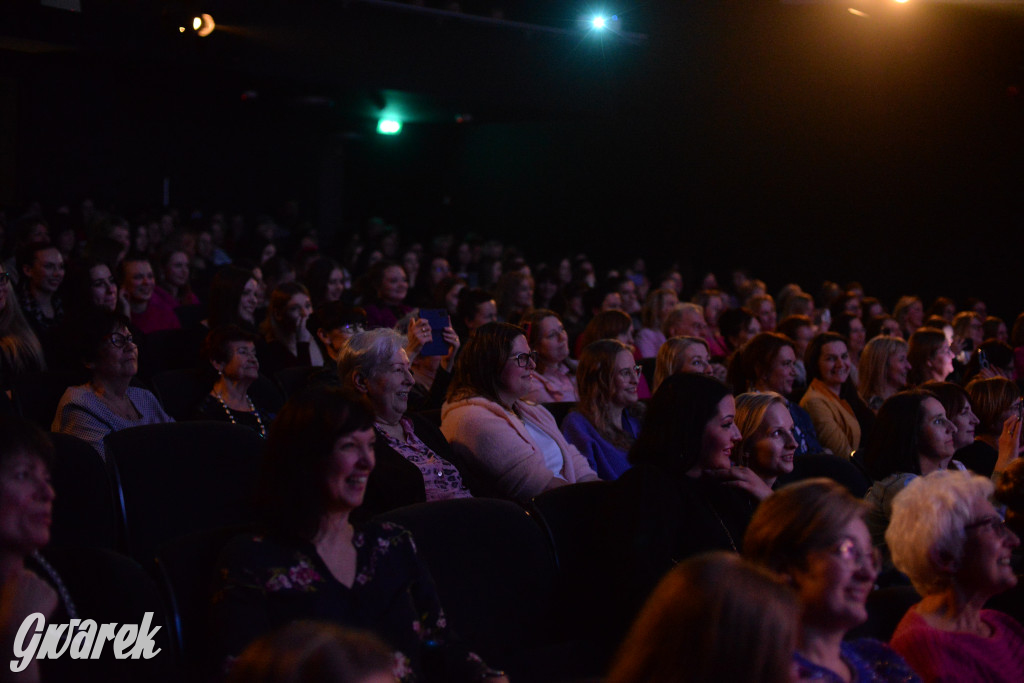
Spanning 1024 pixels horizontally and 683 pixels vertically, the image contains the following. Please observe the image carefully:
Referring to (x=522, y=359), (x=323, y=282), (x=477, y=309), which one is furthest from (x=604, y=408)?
(x=323, y=282)

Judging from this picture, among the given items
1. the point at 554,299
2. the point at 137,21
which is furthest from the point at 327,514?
the point at 137,21

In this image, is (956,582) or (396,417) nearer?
(956,582)

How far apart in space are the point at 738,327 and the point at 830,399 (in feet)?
3.99

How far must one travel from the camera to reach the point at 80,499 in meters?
2.33

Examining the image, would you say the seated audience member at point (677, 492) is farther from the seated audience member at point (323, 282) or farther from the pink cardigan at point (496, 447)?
the seated audience member at point (323, 282)

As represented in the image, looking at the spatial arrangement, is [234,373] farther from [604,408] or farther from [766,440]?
[766,440]

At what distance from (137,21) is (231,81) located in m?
2.73

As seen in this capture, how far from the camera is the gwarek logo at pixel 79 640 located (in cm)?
145

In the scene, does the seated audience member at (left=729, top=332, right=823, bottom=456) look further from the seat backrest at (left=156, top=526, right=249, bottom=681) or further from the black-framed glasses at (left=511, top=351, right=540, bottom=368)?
the seat backrest at (left=156, top=526, right=249, bottom=681)

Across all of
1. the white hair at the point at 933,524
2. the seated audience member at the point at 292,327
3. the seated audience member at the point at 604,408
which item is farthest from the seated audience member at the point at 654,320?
the white hair at the point at 933,524

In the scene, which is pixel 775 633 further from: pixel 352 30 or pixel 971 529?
pixel 352 30

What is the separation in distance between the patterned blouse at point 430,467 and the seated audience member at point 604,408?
705mm

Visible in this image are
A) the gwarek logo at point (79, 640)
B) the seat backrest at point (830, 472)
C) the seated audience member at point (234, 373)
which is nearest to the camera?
the gwarek logo at point (79, 640)

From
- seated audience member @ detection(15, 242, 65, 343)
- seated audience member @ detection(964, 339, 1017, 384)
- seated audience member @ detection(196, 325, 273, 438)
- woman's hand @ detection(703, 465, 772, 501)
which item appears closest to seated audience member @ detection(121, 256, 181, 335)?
seated audience member @ detection(15, 242, 65, 343)
